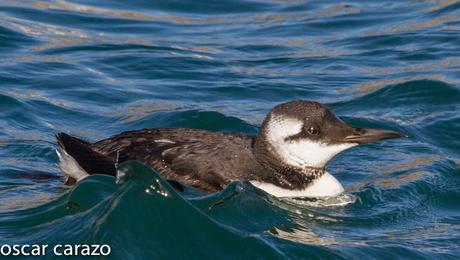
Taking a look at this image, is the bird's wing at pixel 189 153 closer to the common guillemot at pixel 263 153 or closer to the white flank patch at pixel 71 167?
the common guillemot at pixel 263 153

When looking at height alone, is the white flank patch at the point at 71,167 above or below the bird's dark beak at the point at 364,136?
below

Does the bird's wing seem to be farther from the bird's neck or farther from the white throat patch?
the white throat patch

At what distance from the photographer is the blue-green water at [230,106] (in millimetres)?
8039

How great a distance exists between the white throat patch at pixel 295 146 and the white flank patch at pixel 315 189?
0.14m

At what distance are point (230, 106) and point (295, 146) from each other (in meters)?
3.47

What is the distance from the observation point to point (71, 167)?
30.0 feet

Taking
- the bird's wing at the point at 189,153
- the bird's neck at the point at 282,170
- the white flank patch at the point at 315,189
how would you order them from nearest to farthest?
the bird's wing at the point at 189,153
the white flank patch at the point at 315,189
the bird's neck at the point at 282,170

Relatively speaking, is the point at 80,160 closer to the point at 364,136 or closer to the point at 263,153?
the point at 263,153

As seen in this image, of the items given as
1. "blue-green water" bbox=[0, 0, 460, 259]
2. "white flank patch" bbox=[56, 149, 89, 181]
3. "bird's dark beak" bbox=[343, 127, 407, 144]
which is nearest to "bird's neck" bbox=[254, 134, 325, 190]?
"blue-green water" bbox=[0, 0, 460, 259]

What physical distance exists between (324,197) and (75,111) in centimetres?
397

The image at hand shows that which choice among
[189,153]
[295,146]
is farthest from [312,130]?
[189,153]

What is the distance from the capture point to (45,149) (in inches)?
423

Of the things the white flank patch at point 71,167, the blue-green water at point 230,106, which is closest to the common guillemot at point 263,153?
the white flank patch at point 71,167

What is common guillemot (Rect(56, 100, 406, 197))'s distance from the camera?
8961 mm
